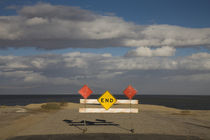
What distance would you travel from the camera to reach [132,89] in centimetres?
1446

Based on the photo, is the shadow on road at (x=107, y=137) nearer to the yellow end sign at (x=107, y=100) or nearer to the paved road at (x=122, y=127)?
the paved road at (x=122, y=127)

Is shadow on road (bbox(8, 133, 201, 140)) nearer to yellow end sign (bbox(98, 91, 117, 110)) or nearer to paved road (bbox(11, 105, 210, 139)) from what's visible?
paved road (bbox(11, 105, 210, 139))

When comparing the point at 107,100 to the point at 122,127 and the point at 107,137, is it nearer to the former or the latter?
the point at 122,127

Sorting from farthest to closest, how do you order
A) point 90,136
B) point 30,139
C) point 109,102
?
point 109,102, point 90,136, point 30,139

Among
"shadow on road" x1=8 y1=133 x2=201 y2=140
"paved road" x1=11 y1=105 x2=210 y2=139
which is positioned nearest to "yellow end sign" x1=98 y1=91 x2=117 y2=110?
"paved road" x1=11 y1=105 x2=210 y2=139

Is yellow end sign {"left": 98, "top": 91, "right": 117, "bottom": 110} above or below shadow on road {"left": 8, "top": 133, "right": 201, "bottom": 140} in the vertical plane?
above

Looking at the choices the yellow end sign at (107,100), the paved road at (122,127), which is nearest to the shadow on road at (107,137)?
the paved road at (122,127)

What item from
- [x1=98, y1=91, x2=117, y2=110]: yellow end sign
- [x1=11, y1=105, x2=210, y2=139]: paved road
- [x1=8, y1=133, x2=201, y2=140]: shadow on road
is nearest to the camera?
[x1=8, y1=133, x2=201, y2=140]: shadow on road

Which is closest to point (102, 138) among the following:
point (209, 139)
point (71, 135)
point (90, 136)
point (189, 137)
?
point (90, 136)

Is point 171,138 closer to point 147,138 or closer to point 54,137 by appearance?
point 147,138

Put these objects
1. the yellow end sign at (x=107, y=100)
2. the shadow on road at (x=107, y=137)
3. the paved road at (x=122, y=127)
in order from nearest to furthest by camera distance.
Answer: the shadow on road at (x=107, y=137)
the paved road at (x=122, y=127)
the yellow end sign at (x=107, y=100)

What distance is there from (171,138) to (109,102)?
4.11m

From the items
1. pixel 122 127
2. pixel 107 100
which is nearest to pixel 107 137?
pixel 107 100

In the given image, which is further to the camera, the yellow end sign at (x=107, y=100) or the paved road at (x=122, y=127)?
the yellow end sign at (x=107, y=100)
